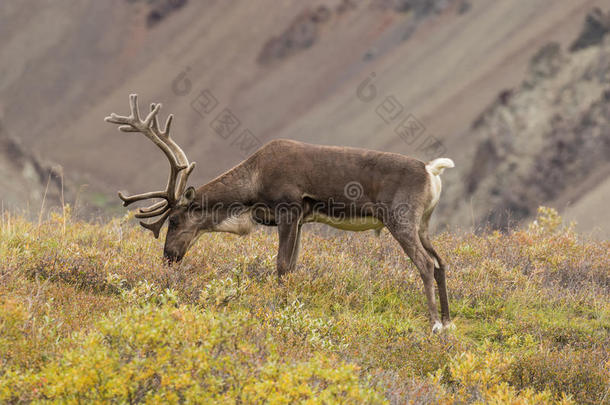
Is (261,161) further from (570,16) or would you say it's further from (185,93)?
(185,93)

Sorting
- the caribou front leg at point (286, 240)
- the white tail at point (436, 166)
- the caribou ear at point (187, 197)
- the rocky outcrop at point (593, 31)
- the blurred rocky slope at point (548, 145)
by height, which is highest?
the caribou ear at point (187, 197)

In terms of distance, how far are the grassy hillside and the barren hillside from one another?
35.7 m

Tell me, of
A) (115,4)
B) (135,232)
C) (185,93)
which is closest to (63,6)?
(115,4)

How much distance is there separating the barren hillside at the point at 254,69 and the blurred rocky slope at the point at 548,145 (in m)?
2.73

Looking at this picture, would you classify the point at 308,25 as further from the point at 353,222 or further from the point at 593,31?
the point at 353,222


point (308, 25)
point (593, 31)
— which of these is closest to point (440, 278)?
point (593, 31)

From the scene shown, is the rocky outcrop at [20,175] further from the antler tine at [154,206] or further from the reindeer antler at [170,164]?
the reindeer antler at [170,164]

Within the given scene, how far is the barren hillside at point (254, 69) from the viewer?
191ft

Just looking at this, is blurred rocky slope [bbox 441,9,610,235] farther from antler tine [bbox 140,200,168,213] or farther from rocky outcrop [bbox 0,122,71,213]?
antler tine [bbox 140,200,168,213]

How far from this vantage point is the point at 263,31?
86.0m

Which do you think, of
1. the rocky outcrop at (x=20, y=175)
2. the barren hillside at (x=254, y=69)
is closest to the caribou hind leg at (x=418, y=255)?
the rocky outcrop at (x=20, y=175)

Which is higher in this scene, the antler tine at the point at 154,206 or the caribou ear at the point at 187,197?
the antler tine at the point at 154,206

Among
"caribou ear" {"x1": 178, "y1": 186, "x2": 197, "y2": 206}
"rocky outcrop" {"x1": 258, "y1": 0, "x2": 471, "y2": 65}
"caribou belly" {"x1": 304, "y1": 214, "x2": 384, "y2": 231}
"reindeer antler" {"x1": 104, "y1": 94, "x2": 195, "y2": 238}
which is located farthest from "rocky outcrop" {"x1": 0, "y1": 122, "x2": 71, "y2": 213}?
"rocky outcrop" {"x1": 258, "y1": 0, "x2": 471, "y2": 65}

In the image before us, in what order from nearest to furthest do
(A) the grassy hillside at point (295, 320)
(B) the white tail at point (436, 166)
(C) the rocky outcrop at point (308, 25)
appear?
(A) the grassy hillside at point (295, 320), (B) the white tail at point (436, 166), (C) the rocky outcrop at point (308, 25)
